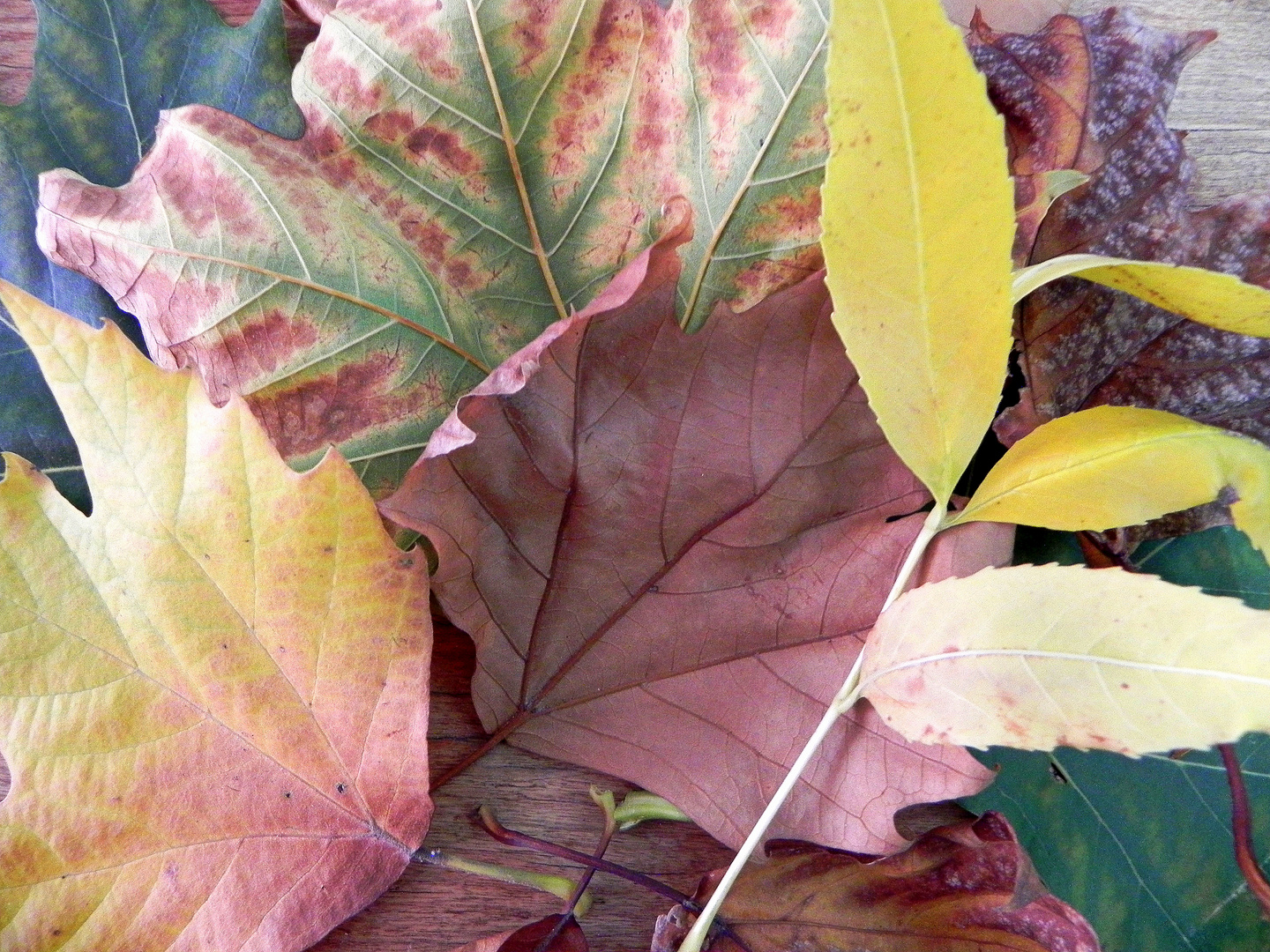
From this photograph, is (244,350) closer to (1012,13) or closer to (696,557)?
(696,557)

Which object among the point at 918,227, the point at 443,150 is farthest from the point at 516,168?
the point at 918,227

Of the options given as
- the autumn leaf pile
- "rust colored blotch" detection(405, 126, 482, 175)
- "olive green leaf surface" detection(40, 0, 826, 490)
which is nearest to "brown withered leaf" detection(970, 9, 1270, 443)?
the autumn leaf pile

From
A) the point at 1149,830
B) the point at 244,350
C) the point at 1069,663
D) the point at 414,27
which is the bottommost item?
the point at 1149,830

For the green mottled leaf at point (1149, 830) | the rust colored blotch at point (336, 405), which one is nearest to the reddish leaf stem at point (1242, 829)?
the green mottled leaf at point (1149, 830)

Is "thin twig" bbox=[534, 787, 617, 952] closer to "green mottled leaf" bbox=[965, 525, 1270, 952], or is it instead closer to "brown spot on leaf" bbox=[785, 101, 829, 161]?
"green mottled leaf" bbox=[965, 525, 1270, 952]

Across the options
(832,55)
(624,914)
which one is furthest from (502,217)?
(624,914)

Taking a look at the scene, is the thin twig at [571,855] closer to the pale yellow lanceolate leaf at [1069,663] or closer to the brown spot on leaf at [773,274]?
the pale yellow lanceolate leaf at [1069,663]
